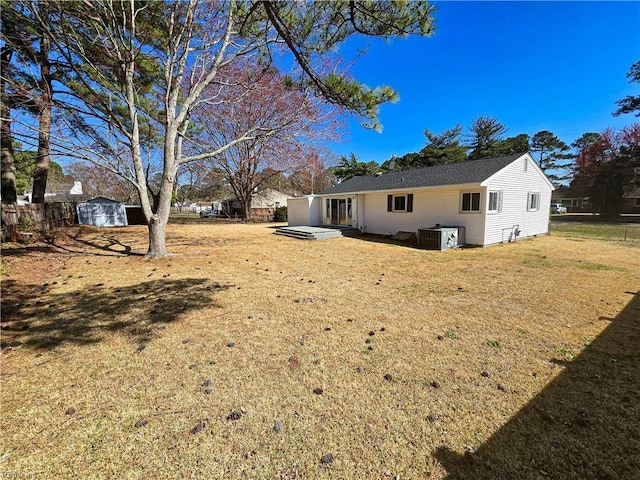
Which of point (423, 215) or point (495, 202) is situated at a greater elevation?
point (495, 202)

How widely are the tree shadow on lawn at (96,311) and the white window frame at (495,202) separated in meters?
10.4

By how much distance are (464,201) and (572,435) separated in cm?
1083

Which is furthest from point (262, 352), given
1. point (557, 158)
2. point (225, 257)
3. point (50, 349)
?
point (557, 158)

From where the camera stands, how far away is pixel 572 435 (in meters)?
1.94

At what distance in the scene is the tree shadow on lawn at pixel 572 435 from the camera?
169 cm

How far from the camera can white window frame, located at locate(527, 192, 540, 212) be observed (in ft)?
44.5

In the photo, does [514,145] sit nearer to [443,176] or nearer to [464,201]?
[443,176]

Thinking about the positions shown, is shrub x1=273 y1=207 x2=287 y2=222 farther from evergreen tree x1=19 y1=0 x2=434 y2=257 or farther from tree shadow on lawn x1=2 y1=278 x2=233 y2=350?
tree shadow on lawn x1=2 y1=278 x2=233 y2=350

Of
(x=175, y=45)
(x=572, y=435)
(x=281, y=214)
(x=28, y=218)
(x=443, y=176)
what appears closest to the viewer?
(x=572, y=435)

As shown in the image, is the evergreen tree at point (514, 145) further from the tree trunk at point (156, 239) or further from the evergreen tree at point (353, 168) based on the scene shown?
the tree trunk at point (156, 239)

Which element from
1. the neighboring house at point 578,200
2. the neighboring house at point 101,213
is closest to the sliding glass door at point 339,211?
the neighboring house at point 101,213

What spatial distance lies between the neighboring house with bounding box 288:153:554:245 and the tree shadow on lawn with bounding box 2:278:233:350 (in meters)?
9.93

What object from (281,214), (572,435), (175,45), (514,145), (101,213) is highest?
(514,145)

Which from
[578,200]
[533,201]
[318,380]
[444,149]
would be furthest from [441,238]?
[578,200]
